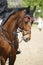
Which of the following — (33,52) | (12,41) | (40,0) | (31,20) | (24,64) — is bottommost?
(40,0)

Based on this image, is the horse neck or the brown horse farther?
the horse neck

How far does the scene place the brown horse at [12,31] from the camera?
7.73 meters

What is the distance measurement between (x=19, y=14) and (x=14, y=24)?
0.29 m

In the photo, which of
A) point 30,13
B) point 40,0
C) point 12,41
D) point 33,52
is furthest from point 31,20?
point 40,0

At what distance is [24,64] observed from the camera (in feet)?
36.3

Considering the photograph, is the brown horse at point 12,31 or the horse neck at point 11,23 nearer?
the brown horse at point 12,31

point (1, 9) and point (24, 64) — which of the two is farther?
point (24, 64)

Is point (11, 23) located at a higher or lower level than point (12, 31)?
higher

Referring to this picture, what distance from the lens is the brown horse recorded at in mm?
7730

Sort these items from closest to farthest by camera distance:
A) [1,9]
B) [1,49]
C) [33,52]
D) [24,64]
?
[1,49], [1,9], [24,64], [33,52]

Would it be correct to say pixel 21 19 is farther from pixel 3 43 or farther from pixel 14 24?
pixel 3 43

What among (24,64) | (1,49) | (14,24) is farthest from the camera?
(24,64)

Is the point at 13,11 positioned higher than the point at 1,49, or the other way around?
the point at 13,11

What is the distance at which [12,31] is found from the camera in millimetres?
8180
